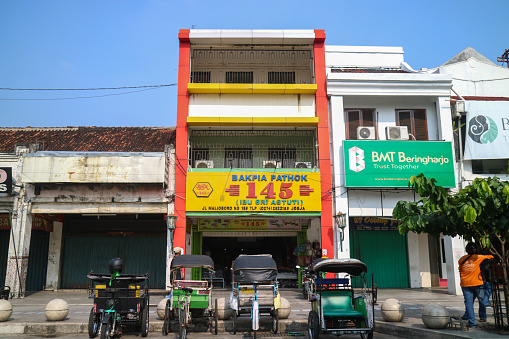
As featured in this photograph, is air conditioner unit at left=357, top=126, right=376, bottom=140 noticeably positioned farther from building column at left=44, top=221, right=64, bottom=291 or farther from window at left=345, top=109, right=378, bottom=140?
building column at left=44, top=221, right=64, bottom=291

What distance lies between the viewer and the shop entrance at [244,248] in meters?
22.2

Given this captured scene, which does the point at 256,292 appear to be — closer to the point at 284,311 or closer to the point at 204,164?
the point at 284,311

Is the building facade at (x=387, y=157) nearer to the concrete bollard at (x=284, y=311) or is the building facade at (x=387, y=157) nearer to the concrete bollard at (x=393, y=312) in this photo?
the concrete bollard at (x=393, y=312)

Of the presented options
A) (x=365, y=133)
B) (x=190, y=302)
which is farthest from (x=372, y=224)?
(x=190, y=302)

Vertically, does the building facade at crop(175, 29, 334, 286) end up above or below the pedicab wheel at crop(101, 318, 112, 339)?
above

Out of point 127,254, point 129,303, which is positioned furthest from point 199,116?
point 129,303

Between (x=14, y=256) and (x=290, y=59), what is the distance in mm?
15522

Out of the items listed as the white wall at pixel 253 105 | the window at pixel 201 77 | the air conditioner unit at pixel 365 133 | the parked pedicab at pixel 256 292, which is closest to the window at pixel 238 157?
the white wall at pixel 253 105

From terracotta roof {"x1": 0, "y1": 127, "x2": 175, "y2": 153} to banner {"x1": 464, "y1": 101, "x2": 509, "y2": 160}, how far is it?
14.2 m

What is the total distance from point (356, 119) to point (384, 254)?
6.94 metres

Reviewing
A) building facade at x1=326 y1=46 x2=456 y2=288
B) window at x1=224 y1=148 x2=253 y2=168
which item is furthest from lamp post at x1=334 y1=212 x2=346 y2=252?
window at x1=224 y1=148 x2=253 y2=168

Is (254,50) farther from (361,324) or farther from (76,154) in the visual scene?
(361,324)

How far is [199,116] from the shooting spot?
19625 mm

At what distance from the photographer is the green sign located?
1880 cm
